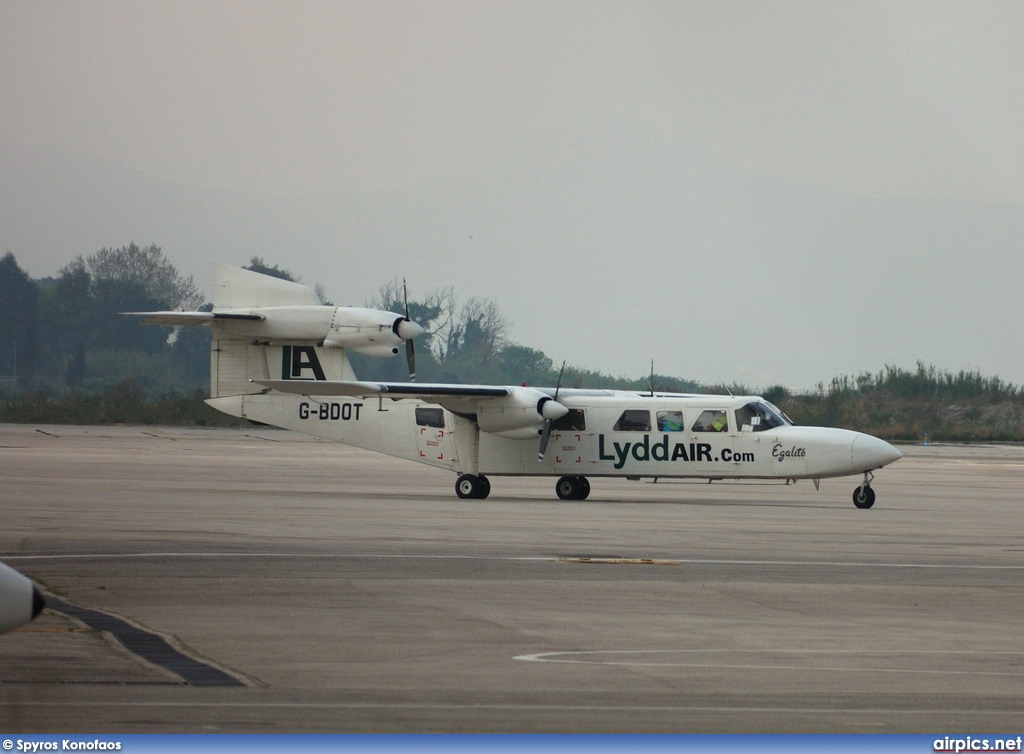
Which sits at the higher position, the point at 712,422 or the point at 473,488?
the point at 712,422

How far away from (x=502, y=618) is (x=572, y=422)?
56.4 ft

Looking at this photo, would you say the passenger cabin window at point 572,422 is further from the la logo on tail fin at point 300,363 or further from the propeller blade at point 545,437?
the la logo on tail fin at point 300,363

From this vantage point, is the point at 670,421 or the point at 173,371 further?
the point at 173,371

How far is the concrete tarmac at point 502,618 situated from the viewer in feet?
25.8

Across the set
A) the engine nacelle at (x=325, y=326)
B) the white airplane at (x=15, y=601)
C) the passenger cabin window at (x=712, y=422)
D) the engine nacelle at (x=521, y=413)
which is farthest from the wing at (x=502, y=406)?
the white airplane at (x=15, y=601)

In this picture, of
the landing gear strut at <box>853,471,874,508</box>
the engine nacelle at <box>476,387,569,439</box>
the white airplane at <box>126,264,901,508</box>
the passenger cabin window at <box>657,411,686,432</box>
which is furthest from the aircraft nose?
the engine nacelle at <box>476,387,569,439</box>

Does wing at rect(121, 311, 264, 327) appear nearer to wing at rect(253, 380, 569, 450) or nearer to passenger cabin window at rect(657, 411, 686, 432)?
wing at rect(253, 380, 569, 450)

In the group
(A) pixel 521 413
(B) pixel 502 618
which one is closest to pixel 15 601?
(B) pixel 502 618

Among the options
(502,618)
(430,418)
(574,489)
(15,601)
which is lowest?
(502,618)

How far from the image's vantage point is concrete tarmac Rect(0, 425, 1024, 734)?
7859 millimetres

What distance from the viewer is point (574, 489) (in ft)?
94.3

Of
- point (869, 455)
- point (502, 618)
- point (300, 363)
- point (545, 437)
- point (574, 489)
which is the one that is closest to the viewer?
point (502, 618)

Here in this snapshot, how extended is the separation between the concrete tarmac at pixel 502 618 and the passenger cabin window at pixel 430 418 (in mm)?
4473

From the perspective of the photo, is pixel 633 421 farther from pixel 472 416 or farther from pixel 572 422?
pixel 472 416
